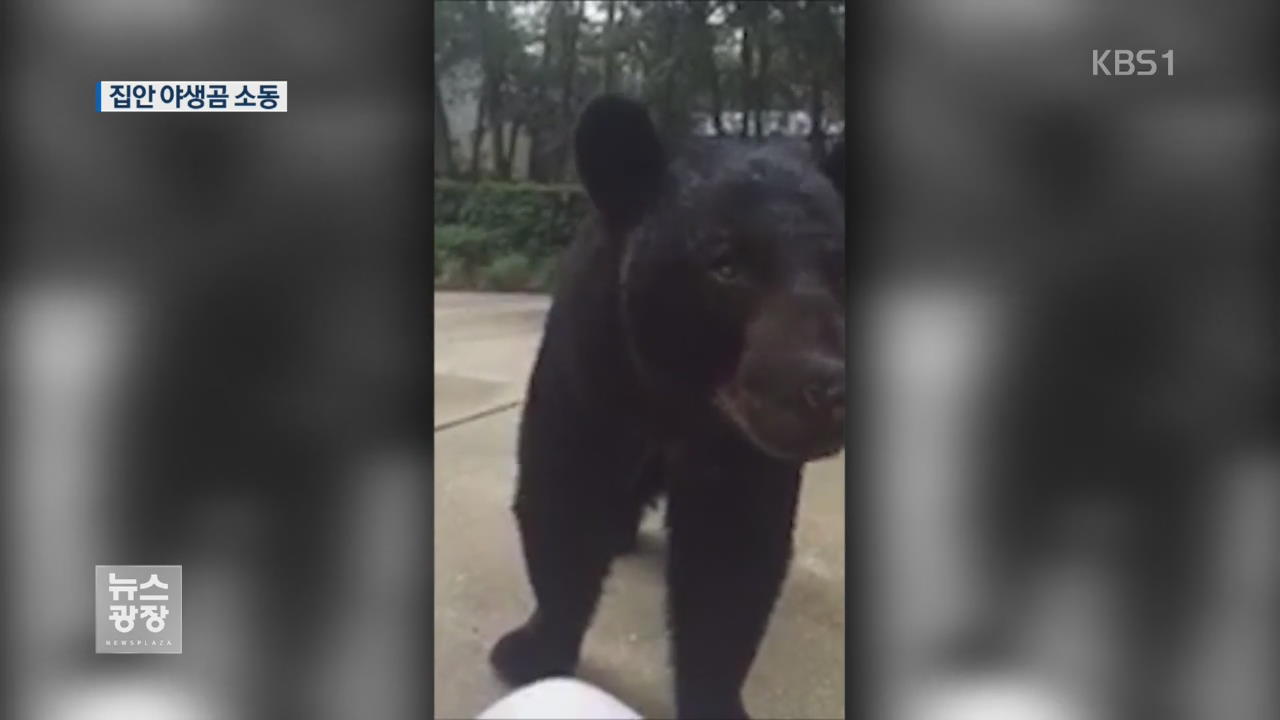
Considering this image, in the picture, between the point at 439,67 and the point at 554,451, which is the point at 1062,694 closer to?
the point at 554,451

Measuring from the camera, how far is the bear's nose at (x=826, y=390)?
1.36 meters

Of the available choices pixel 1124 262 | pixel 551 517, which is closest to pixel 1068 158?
pixel 1124 262

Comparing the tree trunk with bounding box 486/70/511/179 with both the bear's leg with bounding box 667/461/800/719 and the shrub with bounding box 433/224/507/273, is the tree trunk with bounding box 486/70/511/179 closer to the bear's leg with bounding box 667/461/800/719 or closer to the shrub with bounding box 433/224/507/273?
the shrub with bounding box 433/224/507/273

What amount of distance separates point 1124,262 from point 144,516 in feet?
4.08

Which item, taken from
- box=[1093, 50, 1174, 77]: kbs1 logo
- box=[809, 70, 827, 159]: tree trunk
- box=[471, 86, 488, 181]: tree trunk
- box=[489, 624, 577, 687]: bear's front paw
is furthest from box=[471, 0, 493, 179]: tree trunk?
box=[1093, 50, 1174, 77]: kbs1 logo

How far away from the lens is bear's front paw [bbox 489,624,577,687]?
141 centimetres

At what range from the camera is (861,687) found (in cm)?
147

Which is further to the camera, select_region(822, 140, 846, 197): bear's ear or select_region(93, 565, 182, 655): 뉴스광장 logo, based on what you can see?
select_region(93, 565, 182, 655): 뉴스광장 logo

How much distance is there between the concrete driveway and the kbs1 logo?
0.57m

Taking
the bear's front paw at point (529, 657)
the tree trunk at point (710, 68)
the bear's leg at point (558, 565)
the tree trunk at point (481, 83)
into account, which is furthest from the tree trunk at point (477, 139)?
the bear's front paw at point (529, 657)

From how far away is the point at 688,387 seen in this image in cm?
138

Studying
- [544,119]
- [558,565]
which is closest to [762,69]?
[544,119]

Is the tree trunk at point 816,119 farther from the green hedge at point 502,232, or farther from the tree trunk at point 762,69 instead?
the green hedge at point 502,232

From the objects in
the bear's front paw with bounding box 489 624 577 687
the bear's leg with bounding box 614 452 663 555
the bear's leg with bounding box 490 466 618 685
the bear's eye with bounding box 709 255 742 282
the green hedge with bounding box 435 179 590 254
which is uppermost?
the green hedge with bounding box 435 179 590 254
